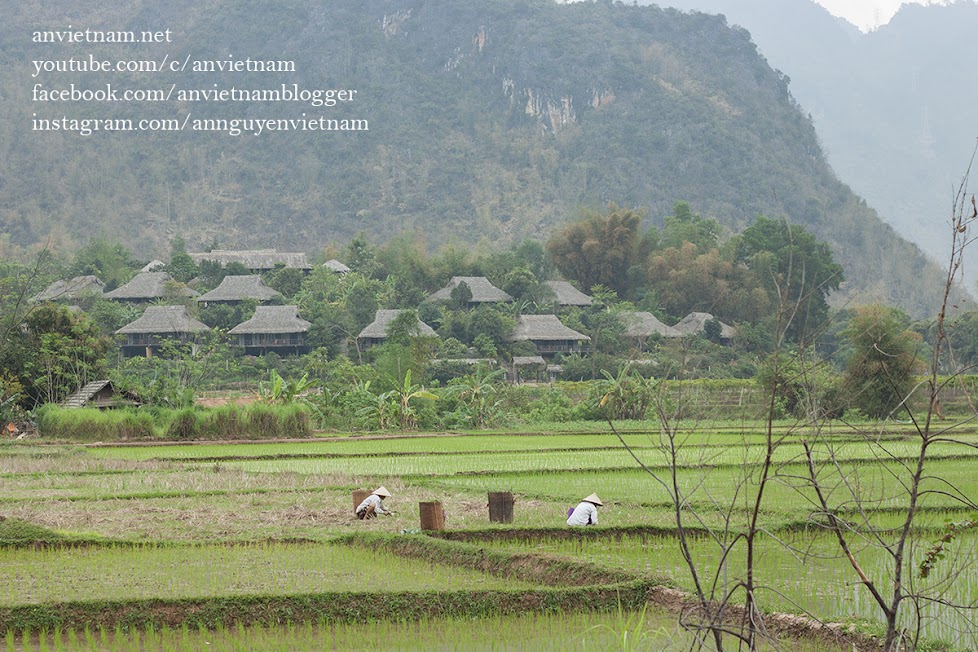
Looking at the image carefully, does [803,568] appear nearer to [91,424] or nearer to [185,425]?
[185,425]

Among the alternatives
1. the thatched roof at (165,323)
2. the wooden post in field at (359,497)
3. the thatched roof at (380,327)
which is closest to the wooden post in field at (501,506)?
the wooden post in field at (359,497)

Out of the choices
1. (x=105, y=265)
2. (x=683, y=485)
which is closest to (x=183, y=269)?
(x=105, y=265)

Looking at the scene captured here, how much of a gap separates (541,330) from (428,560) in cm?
3780

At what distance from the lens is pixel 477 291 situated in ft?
172

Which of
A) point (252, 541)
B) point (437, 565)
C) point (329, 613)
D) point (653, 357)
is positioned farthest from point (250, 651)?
point (653, 357)

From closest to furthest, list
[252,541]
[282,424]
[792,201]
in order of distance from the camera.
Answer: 1. [252,541]
2. [282,424]
3. [792,201]

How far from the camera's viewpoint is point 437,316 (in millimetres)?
49062

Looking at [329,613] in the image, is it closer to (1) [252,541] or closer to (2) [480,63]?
(1) [252,541]

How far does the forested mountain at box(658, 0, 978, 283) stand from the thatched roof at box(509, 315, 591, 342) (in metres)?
77.3

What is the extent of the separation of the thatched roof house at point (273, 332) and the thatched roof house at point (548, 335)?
8913 millimetres

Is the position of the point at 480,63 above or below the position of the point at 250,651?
above

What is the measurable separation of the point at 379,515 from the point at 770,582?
15.2ft

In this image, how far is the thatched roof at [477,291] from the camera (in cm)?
5197

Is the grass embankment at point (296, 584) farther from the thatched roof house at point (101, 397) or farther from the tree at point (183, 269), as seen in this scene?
the tree at point (183, 269)
